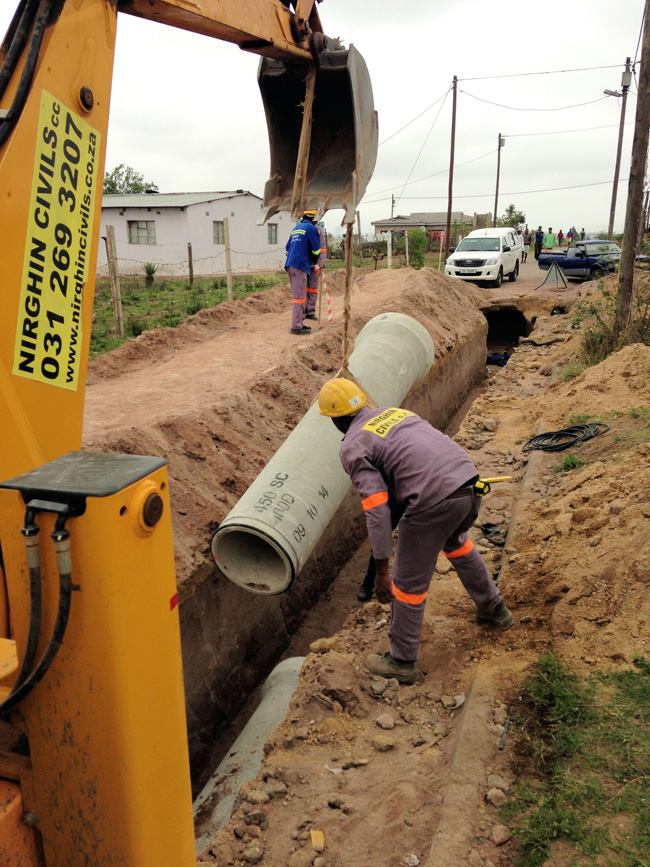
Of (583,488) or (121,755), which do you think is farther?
(583,488)

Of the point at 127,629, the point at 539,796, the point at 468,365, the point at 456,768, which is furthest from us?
the point at 468,365

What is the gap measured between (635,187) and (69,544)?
11.6 metres

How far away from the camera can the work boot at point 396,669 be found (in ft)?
13.8

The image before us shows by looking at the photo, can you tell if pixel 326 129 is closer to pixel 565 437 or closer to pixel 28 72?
pixel 28 72

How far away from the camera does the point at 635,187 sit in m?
10.8

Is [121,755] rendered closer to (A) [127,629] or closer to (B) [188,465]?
(A) [127,629]

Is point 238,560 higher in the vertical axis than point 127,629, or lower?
lower

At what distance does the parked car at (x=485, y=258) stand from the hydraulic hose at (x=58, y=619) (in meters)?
18.4

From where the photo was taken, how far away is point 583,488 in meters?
5.81

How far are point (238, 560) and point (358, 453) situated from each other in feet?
4.96

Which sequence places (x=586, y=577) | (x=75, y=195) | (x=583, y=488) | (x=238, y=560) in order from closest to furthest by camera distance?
1. (x=75, y=195)
2. (x=586, y=577)
3. (x=238, y=560)
4. (x=583, y=488)

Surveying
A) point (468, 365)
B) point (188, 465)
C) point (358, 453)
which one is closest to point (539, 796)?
point (358, 453)

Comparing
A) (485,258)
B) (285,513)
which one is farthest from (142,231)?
(285,513)

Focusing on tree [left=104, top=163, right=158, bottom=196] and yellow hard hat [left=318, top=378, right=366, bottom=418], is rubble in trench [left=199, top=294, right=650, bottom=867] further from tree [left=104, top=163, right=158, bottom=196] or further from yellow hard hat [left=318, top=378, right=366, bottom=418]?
tree [left=104, top=163, right=158, bottom=196]
